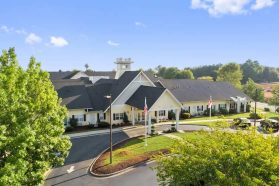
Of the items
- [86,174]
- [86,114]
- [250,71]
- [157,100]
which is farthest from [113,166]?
[250,71]

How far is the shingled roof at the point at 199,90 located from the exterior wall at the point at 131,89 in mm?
8817

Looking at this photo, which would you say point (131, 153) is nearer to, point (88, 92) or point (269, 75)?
point (88, 92)

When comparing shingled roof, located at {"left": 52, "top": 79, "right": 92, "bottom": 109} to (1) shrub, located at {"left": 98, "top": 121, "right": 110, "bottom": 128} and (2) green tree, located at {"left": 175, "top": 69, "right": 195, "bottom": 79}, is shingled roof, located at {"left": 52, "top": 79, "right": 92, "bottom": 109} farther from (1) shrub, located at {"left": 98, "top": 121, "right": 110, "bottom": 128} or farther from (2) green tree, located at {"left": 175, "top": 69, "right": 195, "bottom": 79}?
(2) green tree, located at {"left": 175, "top": 69, "right": 195, "bottom": 79}

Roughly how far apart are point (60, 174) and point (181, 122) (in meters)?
25.7

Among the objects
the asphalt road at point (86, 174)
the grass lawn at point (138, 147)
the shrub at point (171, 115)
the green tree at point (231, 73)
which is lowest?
the asphalt road at point (86, 174)

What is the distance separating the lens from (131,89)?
148ft

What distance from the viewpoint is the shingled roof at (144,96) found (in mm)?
39031

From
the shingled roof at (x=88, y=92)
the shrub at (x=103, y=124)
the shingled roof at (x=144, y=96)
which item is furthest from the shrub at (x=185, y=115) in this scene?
the shrub at (x=103, y=124)

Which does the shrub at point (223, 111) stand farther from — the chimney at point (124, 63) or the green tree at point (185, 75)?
the green tree at point (185, 75)

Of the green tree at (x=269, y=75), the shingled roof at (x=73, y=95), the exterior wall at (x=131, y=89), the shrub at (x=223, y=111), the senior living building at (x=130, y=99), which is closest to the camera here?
the senior living building at (x=130, y=99)

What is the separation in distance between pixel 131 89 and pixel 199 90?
1802 cm

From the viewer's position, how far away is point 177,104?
3984 cm

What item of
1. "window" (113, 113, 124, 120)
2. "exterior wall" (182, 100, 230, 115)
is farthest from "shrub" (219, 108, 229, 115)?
"window" (113, 113, 124, 120)

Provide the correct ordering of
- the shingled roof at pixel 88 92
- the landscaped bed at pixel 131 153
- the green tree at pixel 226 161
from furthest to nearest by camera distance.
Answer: the shingled roof at pixel 88 92 → the landscaped bed at pixel 131 153 → the green tree at pixel 226 161
